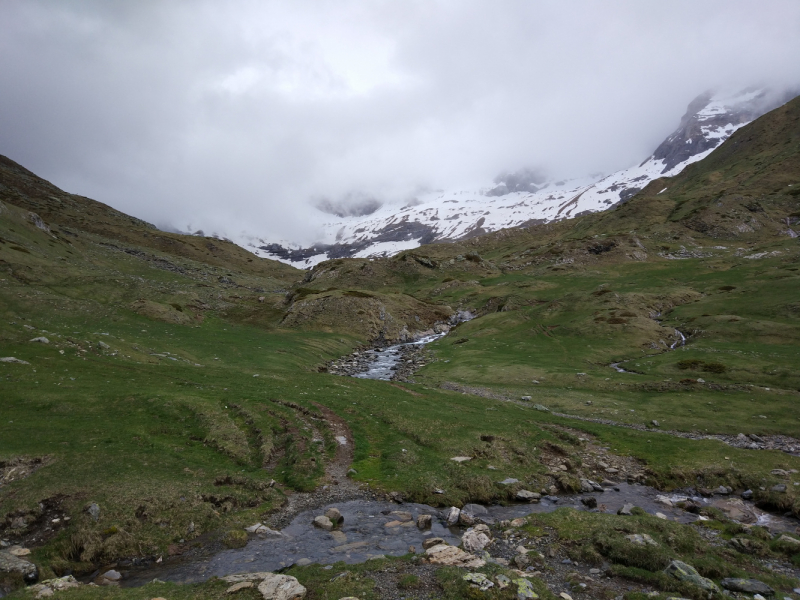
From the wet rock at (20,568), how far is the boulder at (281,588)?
8425 millimetres

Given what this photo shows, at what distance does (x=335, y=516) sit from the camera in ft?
67.4

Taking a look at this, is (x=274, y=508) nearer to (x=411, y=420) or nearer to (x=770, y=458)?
(x=411, y=420)

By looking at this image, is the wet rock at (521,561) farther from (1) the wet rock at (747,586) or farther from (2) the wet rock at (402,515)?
(1) the wet rock at (747,586)

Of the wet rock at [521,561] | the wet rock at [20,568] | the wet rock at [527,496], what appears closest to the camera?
the wet rock at [20,568]

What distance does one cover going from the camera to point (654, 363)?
64.2 meters

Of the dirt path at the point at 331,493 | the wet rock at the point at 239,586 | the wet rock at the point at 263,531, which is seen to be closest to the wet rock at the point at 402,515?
the dirt path at the point at 331,493

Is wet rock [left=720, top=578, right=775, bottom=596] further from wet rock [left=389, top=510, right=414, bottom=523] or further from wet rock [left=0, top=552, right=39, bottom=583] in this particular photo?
wet rock [left=0, top=552, right=39, bottom=583]

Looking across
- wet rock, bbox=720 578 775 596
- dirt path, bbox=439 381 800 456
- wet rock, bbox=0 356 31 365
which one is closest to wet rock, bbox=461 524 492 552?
wet rock, bbox=720 578 775 596

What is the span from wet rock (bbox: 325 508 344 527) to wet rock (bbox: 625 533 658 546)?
43.9ft

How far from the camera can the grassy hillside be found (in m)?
21.0

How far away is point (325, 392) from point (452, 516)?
24.6 meters

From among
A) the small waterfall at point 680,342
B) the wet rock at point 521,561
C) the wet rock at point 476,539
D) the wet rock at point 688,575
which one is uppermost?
the small waterfall at point 680,342

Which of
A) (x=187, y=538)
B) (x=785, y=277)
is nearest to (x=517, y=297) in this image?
(x=785, y=277)

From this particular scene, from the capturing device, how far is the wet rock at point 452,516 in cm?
2062
